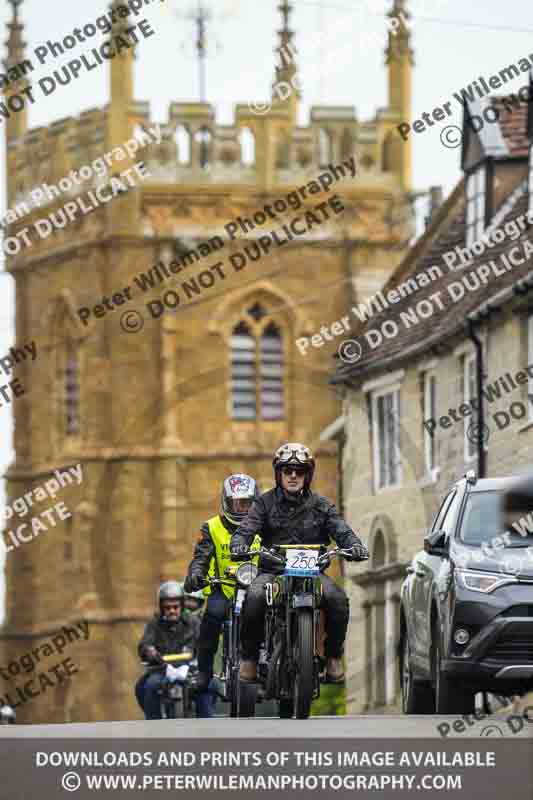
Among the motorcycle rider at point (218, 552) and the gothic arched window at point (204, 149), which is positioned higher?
the gothic arched window at point (204, 149)

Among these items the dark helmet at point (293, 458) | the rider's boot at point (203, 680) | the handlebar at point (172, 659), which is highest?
the dark helmet at point (293, 458)

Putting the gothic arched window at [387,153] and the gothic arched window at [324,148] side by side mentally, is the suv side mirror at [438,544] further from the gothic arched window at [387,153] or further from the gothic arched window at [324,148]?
the gothic arched window at [324,148]

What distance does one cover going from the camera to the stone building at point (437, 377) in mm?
37406

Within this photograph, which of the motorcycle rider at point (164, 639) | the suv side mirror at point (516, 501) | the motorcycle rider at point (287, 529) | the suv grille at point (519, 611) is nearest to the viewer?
the motorcycle rider at point (287, 529)

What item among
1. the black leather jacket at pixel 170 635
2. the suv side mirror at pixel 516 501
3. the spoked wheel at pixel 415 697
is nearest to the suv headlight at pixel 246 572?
the suv side mirror at pixel 516 501

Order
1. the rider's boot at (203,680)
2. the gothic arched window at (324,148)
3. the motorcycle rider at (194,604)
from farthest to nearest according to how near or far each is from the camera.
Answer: the gothic arched window at (324,148)
the motorcycle rider at (194,604)
the rider's boot at (203,680)

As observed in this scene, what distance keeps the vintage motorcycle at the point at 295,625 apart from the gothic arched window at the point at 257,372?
6365 cm

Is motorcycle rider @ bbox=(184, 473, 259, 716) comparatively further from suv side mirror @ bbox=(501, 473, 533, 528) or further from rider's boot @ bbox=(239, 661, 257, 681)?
suv side mirror @ bbox=(501, 473, 533, 528)

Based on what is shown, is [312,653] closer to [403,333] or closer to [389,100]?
[403,333]

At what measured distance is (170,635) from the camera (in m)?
24.8

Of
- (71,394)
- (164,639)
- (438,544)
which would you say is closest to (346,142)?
(71,394)

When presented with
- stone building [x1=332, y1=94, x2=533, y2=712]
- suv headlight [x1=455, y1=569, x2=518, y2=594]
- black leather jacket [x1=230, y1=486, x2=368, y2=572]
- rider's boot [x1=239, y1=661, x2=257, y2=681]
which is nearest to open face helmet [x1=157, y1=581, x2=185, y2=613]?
suv headlight [x1=455, y1=569, x2=518, y2=594]

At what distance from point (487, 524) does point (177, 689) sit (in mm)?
5687

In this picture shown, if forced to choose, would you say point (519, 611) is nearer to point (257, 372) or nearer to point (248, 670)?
point (248, 670)
